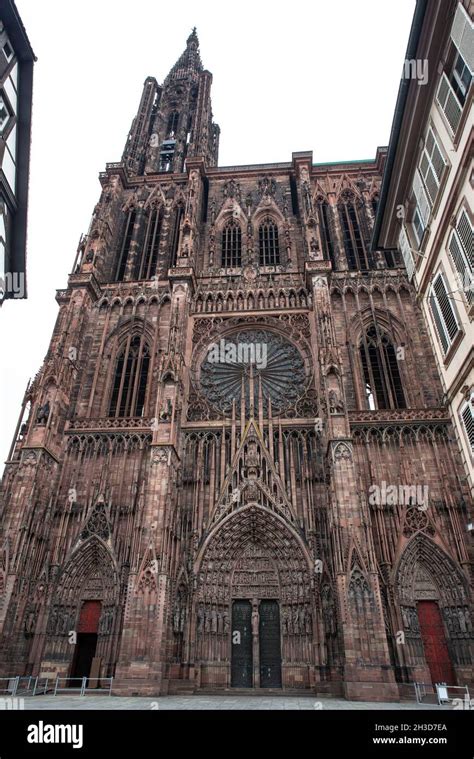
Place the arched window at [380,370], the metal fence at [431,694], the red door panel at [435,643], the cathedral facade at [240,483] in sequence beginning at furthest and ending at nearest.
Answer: the arched window at [380,370] < the cathedral facade at [240,483] < the red door panel at [435,643] < the metal fence at [431,694]

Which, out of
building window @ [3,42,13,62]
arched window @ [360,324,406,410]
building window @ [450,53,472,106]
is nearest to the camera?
building window @ [450,53,472,106]

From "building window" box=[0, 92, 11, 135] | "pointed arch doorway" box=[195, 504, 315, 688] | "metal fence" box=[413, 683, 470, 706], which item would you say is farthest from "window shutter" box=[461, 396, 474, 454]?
"building window" box=[0, 92, 11, 135]

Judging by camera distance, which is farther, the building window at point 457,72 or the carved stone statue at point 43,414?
the carved stone statue at point 43,414

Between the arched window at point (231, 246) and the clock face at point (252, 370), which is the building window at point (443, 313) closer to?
the clock face at point (252, 370)

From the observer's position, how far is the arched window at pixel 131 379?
872 inches

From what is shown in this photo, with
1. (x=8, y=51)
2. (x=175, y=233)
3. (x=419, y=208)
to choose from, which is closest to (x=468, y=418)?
(x=419, y=208)

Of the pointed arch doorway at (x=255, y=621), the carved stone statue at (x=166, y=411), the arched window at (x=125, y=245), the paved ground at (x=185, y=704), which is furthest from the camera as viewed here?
the arched window at (x=125, y=245)

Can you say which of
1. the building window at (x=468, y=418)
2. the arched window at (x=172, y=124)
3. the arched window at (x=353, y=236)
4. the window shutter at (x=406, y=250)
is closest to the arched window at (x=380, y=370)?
the arched window at (x=353, y=236)

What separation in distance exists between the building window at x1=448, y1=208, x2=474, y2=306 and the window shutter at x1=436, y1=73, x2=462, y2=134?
1.90 meters

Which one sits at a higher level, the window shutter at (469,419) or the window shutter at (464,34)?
the window shutter at (464,34)

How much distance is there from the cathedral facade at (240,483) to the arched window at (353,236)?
0.17 metres

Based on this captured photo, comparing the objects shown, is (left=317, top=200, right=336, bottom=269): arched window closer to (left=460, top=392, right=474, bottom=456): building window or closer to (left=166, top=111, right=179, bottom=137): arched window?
(left=166, top=111, right=179, bottom=137): arched window

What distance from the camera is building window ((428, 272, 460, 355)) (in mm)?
10125
